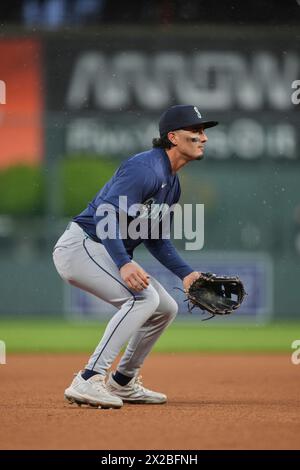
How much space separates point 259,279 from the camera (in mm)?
12352

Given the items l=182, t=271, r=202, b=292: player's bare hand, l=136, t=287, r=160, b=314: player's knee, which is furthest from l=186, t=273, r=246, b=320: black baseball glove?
l=136, t=287, r=160, b=314: player's knee

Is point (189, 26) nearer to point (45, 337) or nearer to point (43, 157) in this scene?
point (43, 157)

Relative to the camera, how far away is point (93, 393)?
5102 mm

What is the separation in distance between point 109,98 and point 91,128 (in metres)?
1.26

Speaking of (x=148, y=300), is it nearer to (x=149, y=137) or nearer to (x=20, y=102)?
(x=149, y=137)

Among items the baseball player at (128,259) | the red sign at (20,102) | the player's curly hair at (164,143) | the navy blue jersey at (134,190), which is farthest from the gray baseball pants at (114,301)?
the red sign at (20,102)

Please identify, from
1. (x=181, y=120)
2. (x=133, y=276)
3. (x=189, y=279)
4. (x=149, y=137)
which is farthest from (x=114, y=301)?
(x=149, y=137)

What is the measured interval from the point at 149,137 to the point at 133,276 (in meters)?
8.55

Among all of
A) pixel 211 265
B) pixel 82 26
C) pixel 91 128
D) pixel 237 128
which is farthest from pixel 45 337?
pixel 82 26

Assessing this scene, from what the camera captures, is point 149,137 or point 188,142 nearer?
point 188,142

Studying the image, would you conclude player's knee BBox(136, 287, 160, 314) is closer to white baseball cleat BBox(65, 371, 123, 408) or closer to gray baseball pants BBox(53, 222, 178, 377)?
gray baseball pants BBox(53, 222, 178, 377)

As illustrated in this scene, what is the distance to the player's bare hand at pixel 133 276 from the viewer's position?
4.99 metres

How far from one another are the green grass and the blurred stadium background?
3 centimetres

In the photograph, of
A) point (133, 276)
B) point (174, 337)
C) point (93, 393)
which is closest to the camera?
point (133, 276)
